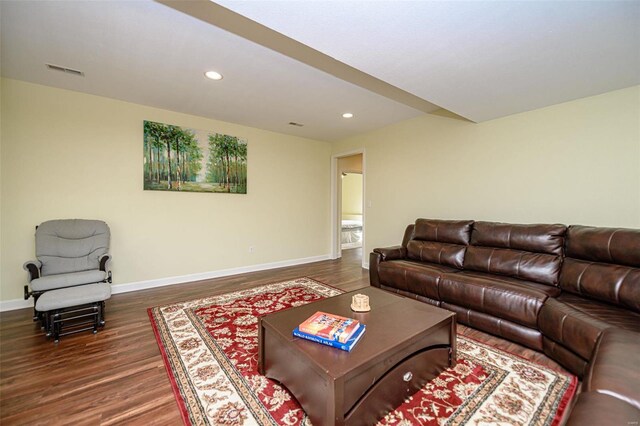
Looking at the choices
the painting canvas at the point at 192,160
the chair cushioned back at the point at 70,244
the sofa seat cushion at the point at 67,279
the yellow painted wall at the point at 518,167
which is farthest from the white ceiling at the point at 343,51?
the sofa seat cushion at the point at 67,279

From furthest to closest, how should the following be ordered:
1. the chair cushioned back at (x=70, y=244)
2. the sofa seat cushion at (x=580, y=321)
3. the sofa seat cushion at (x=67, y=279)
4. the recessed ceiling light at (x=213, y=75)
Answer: the chair cushioned back at (x=70, y=244) → the recessed ceiling light at (x=213, y=75) → the sofa seat cushion at (x=67, y=279) → the sofa seat cushion at (x=580, y=321)

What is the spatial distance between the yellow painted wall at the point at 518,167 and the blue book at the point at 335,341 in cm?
280

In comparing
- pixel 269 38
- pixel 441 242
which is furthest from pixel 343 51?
pixel 441 242

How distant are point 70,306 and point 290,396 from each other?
2.11 m

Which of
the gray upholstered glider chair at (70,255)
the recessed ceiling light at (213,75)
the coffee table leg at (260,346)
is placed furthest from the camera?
the recessed ceiling light at (213,75)

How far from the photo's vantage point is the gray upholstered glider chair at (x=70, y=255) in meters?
2.56

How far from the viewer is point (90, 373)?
1.84m

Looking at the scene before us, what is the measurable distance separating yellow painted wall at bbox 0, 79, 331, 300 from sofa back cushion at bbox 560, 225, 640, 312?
13.3 feet

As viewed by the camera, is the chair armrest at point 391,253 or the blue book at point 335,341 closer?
the blue book at point 335,341

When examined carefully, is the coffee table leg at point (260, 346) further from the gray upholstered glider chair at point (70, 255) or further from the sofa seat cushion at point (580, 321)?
the gray upholstered glider chair at point (70, 255)

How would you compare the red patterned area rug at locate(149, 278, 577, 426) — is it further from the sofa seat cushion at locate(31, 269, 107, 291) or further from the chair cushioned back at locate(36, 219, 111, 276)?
the chair cushioned back at locate(36, 219, 111, 276)

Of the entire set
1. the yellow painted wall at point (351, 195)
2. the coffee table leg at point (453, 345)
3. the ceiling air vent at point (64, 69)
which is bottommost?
the coffee table leg at point (453, 345)

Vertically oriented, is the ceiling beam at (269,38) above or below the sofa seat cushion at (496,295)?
Answer: above

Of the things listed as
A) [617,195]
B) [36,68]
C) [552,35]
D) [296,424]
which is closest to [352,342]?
[296,424]
